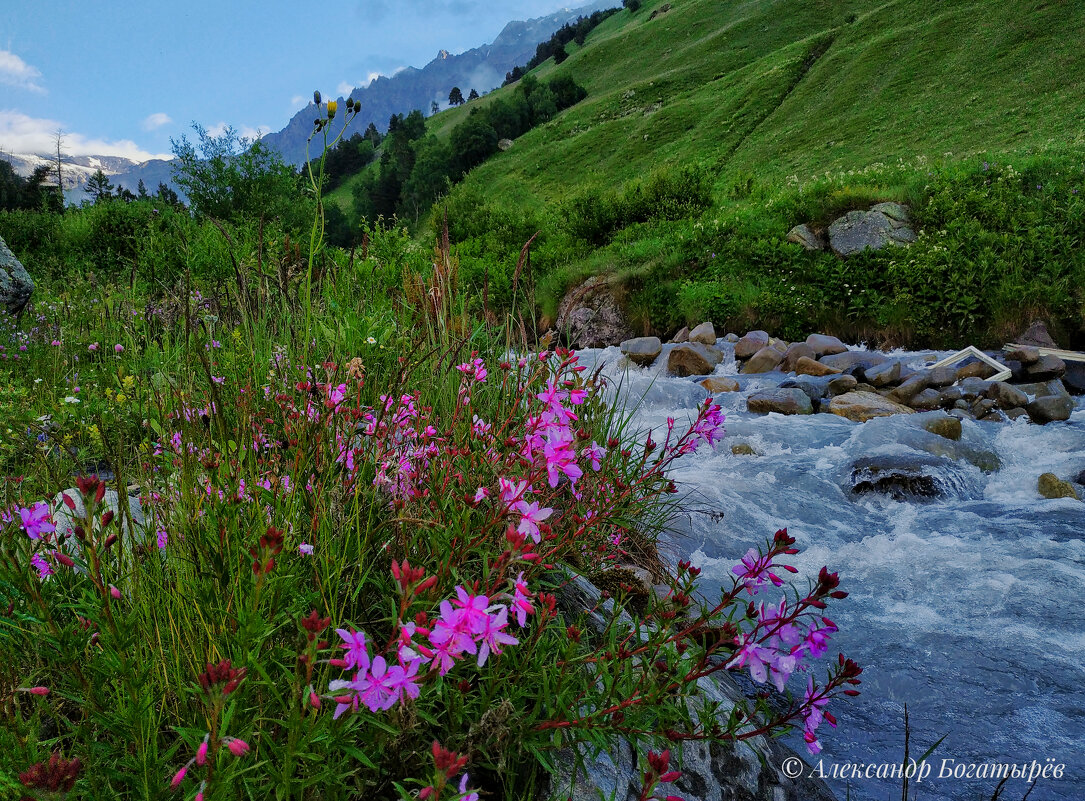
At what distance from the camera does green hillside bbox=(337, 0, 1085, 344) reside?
1057 cm

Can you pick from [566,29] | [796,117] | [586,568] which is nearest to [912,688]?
[586,568]

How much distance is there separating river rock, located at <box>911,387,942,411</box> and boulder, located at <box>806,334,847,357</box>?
2.55 meters

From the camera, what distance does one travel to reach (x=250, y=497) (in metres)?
1.70

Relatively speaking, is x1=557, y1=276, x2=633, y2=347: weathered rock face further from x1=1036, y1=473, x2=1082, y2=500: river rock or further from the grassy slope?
the grassy slope

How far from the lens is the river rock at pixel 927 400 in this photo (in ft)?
24.9

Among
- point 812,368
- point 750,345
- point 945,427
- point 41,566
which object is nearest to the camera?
point 41,566

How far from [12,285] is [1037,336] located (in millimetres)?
14031

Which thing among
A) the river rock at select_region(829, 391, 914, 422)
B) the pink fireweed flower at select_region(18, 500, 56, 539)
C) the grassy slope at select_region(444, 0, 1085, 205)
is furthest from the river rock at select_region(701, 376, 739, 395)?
the grassy slope at select_region(444, 0, 1085, 205)

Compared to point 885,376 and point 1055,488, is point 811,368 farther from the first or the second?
point 1055,488

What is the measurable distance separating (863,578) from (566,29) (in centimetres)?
11728

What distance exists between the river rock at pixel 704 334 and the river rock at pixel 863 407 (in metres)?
4.02

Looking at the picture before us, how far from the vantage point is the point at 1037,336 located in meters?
8.95

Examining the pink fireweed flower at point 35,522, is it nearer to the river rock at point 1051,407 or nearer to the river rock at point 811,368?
the river rock at point 1051,407

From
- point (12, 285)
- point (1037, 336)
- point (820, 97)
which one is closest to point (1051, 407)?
point (1037, 336)
